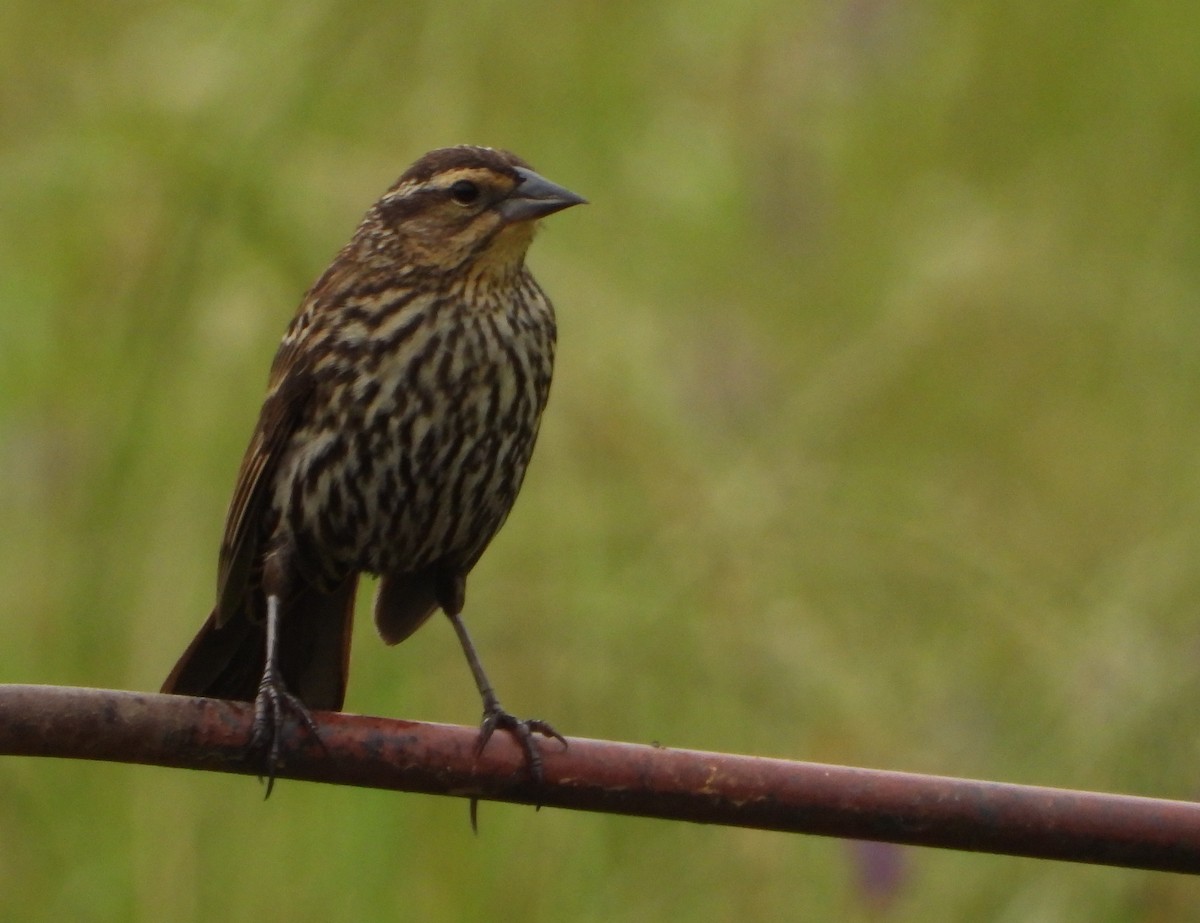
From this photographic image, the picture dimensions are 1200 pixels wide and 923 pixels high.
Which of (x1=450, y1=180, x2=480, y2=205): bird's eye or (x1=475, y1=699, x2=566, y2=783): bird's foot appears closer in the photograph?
(x1=475, y1=699, x2=566, y2=783): bird's foot

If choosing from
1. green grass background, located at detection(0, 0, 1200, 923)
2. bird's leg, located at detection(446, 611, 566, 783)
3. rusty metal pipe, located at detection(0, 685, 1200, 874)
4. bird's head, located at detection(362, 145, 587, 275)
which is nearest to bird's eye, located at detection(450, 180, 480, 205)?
bird's head, located at detection(362, 145, 587, 275)

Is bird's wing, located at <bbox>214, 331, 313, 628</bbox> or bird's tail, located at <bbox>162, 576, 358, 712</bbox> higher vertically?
bird's wing, located at <bbox>214, 331, 313, 628</bbox>

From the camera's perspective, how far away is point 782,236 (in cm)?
491

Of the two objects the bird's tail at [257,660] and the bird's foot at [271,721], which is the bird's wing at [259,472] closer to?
the bird's tail at [257,660]

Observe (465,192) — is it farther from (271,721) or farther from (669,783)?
(669,783)

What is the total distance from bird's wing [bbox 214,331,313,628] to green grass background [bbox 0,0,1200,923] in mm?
101

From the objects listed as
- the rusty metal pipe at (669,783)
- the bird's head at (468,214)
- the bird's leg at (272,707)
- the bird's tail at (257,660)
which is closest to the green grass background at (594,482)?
the bird's tail at (257,660)

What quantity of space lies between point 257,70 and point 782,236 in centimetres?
120

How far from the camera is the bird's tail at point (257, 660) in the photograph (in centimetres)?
381

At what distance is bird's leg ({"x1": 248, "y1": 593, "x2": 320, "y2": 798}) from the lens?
9.43ft

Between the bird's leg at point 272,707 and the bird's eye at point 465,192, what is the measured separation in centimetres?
68

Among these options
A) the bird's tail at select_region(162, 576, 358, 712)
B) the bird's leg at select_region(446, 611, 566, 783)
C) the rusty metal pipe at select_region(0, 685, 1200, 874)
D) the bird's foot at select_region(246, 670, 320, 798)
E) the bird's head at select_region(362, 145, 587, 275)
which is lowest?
the bird's tail at select_region(162, 576, 358, 712)

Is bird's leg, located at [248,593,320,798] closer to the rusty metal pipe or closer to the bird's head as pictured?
the rusty metal pipe

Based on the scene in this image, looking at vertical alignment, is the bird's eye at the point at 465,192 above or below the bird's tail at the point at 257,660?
above
